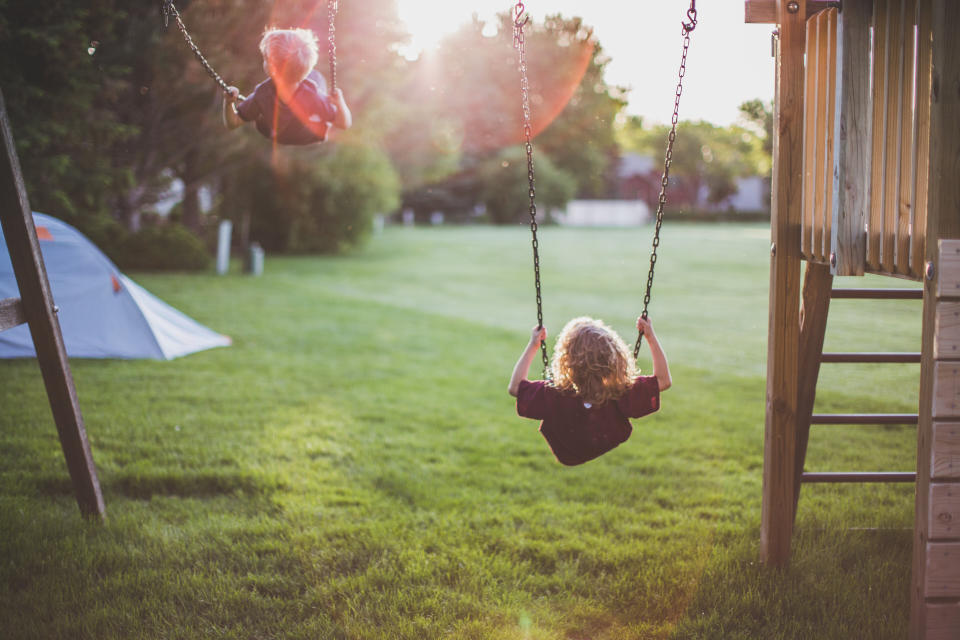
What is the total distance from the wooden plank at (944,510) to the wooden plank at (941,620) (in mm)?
213

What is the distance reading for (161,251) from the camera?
58.4 ft

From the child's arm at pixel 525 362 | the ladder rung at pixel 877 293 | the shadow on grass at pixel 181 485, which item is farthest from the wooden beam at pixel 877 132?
the shadow on grass at pixel 181 485

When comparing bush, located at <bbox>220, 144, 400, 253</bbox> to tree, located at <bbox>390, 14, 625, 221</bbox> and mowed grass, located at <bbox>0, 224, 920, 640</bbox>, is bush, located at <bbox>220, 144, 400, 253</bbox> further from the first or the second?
mowed grass, located at <bbox>0, 224, 920, 640</bbox>

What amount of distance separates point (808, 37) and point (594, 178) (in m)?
53.7

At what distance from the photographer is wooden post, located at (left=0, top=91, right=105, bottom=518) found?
3.58 meters

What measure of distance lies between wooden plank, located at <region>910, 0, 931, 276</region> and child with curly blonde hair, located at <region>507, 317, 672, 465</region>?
1065mm

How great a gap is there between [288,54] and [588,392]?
2.54 meters

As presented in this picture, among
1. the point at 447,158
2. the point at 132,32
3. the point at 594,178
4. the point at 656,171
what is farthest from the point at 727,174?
the point at 132,32

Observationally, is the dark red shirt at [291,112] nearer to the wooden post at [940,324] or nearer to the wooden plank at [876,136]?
the wooden plank at [876,136]

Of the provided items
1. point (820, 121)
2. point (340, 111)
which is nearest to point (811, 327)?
point (820, 121)

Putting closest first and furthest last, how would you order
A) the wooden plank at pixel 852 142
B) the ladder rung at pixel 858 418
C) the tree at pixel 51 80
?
the wooden plank at pixel 852 142 < the ladder rung at pixel 858 418 < the tree at pixel 51 80

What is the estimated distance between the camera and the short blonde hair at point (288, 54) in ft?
13.6

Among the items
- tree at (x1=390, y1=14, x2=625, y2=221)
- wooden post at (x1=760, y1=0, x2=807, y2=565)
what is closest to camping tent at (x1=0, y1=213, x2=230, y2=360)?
tree at (x1=390, y1=14, x2=625, y2=221)

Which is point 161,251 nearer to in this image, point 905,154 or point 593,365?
point 593,365
